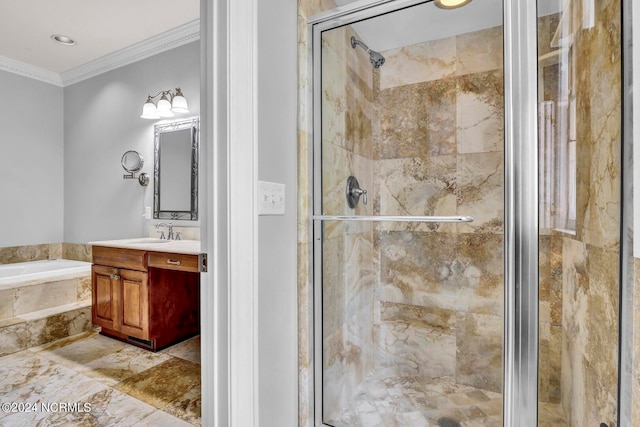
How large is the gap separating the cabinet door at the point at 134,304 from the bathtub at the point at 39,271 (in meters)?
0.85

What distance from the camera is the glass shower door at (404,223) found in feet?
4.39

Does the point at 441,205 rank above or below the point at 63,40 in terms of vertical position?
below

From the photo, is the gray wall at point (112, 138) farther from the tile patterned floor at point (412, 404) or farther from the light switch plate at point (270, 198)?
the tile patterned floor at point (412, 404)

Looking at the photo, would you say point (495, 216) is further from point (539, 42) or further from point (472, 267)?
point (539, 42)

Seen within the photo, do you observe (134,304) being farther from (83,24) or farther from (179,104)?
(83,24)

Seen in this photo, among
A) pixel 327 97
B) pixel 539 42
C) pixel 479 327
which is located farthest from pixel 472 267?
pixel 327 97

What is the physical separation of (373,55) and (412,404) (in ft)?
5.12

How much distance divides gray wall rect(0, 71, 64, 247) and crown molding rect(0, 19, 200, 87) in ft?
0.27

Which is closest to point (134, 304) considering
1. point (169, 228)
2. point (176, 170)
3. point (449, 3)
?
point (169, 228)

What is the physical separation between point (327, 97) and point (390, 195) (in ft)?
1.70

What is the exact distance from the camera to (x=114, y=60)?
11.2 ft

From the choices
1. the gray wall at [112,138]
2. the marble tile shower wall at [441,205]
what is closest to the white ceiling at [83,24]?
the gray wall at [112,138]

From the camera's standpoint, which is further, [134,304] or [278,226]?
[134,304]

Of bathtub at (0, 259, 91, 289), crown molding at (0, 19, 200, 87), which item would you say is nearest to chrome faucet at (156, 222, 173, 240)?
bathtub at (0, 259, 91, 289)
